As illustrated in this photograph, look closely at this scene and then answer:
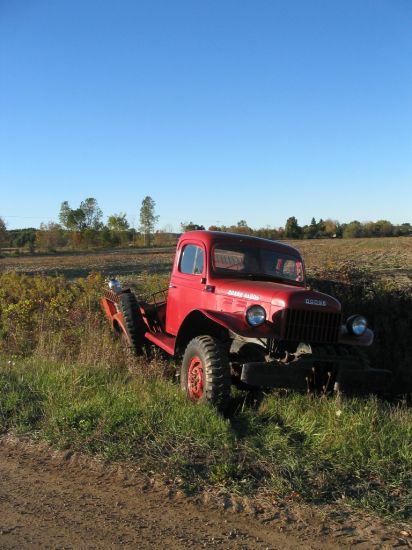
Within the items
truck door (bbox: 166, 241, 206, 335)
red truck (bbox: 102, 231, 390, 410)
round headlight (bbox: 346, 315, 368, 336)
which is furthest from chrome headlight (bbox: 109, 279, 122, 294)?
round headlight (bbox: 346, 315, 368, 336)

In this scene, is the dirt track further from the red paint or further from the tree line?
the tree line

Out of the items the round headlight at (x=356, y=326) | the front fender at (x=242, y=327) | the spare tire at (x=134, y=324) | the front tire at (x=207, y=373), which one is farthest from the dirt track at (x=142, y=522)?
the spare tire at (x=134, y=324)

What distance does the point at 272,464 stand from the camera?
3.99 m

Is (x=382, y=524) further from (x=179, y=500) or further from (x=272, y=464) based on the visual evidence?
(x=179, y=500)

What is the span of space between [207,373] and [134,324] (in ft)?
8.12

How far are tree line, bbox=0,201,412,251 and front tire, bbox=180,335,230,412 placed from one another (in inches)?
2318

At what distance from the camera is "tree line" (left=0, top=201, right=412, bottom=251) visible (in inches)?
3098

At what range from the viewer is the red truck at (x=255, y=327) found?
5258mm

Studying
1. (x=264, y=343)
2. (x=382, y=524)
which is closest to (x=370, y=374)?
(x=264, y=343)

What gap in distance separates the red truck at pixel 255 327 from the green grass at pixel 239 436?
0.29 metres

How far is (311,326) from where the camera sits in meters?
5.50

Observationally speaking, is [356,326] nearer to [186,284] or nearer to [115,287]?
[186,284]

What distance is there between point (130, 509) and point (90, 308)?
6.62 meters

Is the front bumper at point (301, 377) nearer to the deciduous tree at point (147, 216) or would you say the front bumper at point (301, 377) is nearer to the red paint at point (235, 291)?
the red paint at point (235, 291)
